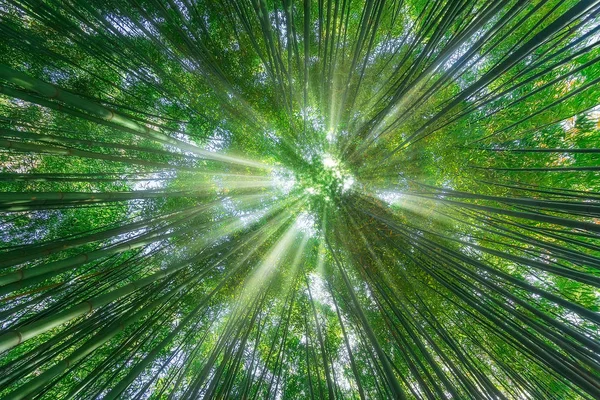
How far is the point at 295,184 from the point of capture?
4660 mm

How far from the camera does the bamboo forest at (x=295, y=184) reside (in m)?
2.41

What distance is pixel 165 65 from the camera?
3.29 metres

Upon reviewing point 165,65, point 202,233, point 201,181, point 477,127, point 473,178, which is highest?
point 477,127

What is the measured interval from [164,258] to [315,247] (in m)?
1.93

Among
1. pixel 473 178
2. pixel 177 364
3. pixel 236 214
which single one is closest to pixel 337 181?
pixel 236 214

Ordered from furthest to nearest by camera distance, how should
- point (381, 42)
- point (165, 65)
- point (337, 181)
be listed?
1. point (337, 181)
2. point (381, 42)
3. point (165, 65)

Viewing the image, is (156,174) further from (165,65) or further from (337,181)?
(337,181)

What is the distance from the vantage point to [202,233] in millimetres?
3648

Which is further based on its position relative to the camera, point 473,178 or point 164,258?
point 164,258

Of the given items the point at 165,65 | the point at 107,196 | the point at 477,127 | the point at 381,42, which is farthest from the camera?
the point at 381,42

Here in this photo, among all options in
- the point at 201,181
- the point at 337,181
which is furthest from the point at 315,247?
the point at 201,181

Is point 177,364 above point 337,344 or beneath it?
beneath

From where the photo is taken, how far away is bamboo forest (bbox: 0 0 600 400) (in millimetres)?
2410

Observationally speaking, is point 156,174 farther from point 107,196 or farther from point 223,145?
point 107,196
